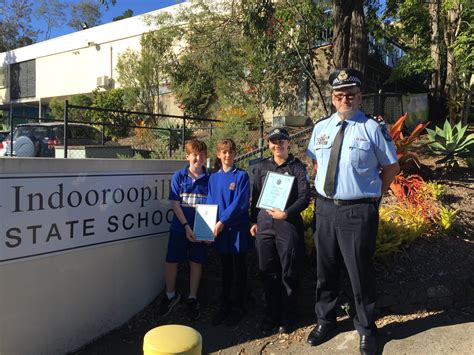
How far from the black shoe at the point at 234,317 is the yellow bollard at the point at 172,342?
80.2 inches

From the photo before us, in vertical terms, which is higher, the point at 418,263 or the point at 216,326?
the point at 418,263

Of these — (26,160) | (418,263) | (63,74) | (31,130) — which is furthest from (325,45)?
(63,74)

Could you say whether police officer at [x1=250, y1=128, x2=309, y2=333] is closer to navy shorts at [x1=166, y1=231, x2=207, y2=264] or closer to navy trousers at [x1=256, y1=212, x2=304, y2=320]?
navy trousers at [x1=256, y1=212, x2=304, y2=320]

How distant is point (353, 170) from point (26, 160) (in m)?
2.46

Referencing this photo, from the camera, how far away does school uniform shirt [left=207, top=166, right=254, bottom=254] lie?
391 centimetres

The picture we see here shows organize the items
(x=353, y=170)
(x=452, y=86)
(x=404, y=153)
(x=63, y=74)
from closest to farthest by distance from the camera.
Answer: (x=353, y=170) < (x=404, y=153) < (x=452, y=86) < (x=63, y=74)

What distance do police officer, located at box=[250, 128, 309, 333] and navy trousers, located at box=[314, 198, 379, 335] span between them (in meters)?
0.22

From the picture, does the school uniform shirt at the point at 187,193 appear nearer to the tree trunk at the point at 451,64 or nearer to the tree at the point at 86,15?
the tree trunk at the point at 451,64

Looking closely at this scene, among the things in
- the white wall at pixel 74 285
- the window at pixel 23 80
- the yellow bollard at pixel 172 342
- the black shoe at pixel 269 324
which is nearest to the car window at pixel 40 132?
the white wall at pixel 74 285

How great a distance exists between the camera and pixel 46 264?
3596 mm

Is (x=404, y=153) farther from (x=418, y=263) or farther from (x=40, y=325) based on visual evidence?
(x=40, y=325)

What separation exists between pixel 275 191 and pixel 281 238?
1.27 feet

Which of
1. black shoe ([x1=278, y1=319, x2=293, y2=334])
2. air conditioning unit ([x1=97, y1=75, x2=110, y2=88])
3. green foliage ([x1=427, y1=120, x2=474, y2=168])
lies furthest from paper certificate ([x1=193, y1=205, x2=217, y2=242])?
air conditioning unit ([x1=97, y1=75, x2=110, y2=88])

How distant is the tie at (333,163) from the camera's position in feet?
10.8
